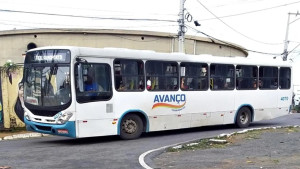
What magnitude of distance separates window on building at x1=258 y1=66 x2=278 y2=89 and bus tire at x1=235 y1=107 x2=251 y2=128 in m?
1.23

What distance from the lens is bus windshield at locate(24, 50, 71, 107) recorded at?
11477mm

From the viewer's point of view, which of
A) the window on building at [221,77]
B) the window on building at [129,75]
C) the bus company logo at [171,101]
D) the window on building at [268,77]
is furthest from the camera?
the window on building at [268,77]

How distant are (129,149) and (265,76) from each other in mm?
8769

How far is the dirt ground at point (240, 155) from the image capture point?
8.24 metres

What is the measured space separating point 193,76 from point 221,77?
155cm

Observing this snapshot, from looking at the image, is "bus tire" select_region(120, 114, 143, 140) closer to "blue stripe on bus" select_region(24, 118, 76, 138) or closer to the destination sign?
"blue stripe on bus" select_region(24, 118, 76, 138)

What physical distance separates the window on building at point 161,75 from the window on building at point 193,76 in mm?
321

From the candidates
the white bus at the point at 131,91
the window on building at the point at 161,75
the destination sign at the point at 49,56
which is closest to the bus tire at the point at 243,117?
the white bus at the point at 131,91

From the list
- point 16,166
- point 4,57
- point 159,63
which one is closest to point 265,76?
point 159,63

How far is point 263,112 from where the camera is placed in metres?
17.6

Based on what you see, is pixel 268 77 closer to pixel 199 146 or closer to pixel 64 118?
pixel 199 146

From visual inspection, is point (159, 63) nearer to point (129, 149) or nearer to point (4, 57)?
point (129, 149)

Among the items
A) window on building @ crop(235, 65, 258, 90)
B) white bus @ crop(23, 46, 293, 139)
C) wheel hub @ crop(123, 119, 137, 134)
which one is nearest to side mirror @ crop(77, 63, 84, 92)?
white bus @ crop(23, 46, 293, 139)

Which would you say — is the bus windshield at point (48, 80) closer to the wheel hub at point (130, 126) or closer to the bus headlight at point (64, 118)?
the bus headlight at point (64, 118)
